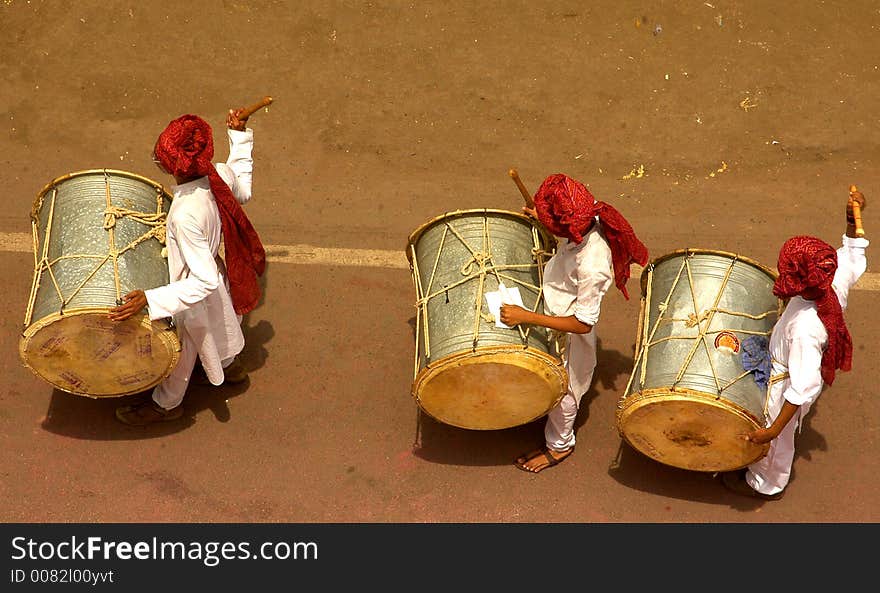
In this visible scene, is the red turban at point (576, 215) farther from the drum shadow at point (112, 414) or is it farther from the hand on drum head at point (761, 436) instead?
the drum shadow at point (112, 414)

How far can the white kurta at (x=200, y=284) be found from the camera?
21.1 feet

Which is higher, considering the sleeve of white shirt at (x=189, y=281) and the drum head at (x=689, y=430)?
the sleeve of white shirt at (x=189, y=281)

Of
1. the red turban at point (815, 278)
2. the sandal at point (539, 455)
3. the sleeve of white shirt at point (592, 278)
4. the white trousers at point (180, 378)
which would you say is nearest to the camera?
the red turban at point (815, 278)

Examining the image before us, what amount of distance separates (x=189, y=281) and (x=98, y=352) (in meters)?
0.75

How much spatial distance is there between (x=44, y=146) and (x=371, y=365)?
11.3 ft

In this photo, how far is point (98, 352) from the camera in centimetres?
662

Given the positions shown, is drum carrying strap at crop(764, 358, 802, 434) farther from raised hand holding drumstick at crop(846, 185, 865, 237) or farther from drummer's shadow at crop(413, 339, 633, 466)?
drummer's shadow at crop(413, 339, 633, 466)

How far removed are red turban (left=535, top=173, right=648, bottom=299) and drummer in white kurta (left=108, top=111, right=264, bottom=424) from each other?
1.93 metres

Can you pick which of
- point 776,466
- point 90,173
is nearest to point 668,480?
point 776,466

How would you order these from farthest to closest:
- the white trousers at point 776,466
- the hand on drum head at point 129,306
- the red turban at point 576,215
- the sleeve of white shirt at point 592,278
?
1. the white trousers at point 776,466
2. the hand on drum head at point 129,306
3. the sleeve of white shirt at point 592,278
4. the red turban at point 576,215

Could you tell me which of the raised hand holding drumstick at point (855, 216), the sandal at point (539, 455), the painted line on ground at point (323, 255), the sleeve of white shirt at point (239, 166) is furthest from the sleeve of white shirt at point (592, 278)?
the sleeve of white shirt at point (239, 166)

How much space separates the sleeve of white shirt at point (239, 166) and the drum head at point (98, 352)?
3.17ft

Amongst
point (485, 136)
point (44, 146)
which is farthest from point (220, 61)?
point (485, 136)

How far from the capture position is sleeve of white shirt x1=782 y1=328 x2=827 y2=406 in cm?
606
